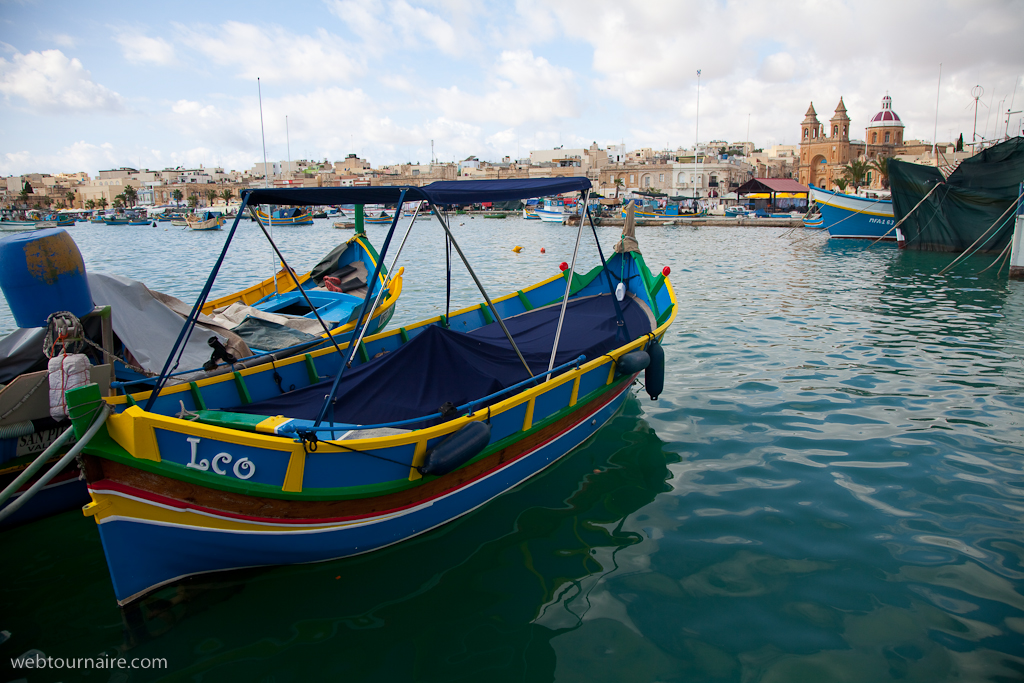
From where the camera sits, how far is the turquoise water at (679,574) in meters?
3.84

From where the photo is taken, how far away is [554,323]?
8289mm

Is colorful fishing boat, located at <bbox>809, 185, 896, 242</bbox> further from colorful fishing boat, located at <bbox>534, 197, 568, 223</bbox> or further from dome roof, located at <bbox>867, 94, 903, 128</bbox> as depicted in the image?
dome roof, located at <bbox>867, 94, 903, 128</bbox>

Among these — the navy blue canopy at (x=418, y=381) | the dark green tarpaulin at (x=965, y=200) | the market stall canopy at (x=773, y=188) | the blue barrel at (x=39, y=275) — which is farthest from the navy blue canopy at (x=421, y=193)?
the market stall canopy at (x=773, y=188)

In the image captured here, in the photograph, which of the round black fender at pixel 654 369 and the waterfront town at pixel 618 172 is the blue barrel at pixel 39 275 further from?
the waterfront town at pixel 618 172

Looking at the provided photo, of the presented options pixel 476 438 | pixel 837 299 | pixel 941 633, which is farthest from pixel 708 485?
pixel 837 299

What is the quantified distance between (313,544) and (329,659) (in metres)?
0.93

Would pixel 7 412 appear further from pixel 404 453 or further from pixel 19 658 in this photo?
pixel 404 453

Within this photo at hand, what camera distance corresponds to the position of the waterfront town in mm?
95312

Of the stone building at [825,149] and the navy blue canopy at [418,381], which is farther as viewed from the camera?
the stone building at [825,149]

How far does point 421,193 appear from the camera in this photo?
5027mm

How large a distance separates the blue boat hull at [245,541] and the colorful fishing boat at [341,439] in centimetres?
1

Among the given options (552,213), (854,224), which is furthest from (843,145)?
(854,224)

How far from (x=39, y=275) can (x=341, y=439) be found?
12.6 ft

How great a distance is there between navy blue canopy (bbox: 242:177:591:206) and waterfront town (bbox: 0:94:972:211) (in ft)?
185
